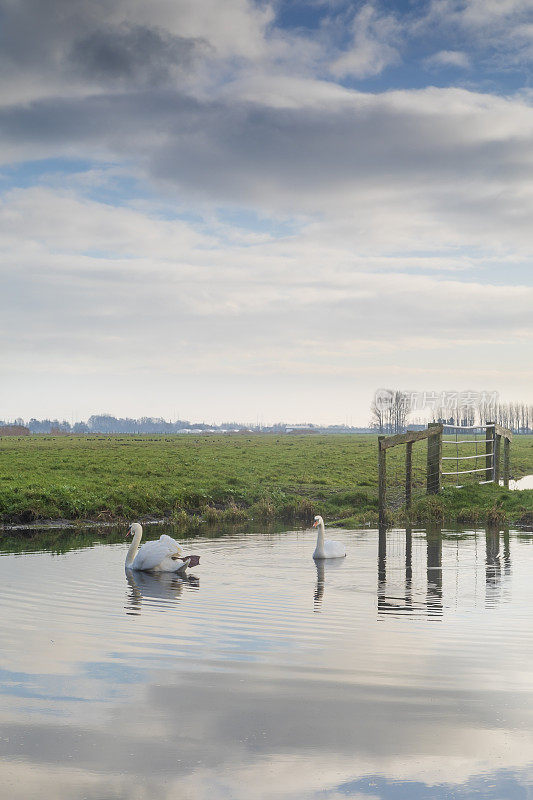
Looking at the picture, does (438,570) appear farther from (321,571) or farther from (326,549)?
(326,549)

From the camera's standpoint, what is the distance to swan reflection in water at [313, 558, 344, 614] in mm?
13211

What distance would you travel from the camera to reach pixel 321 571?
1641 cm

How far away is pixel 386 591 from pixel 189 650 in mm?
5266

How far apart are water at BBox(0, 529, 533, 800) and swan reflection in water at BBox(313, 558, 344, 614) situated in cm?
9

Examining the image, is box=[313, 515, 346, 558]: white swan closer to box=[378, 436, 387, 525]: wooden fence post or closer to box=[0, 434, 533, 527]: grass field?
box=[378, 436, 387, 525]: wooden fence post

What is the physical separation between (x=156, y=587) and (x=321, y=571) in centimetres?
342

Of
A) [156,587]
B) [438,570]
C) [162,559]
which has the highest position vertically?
[162,559]

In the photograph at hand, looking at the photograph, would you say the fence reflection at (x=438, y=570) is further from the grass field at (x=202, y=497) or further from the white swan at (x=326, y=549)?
the grass field at (x=202, y=497)

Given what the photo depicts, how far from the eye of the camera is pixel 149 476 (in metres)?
37.3

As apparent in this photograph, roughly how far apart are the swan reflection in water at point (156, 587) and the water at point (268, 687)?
8 centimetres

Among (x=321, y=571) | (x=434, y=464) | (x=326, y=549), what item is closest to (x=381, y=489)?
(x=434, y=464)

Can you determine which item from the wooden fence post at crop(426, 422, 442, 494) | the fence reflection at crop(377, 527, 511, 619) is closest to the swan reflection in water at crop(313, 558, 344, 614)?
the fence reflection at crop(377, 527, 511, 619)

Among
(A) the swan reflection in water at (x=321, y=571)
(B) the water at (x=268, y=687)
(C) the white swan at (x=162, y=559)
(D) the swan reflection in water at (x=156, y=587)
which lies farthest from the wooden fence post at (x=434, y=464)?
(D) the swan reflection in water at (x=156, y=587)

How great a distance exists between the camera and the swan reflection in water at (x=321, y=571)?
1321 cm
